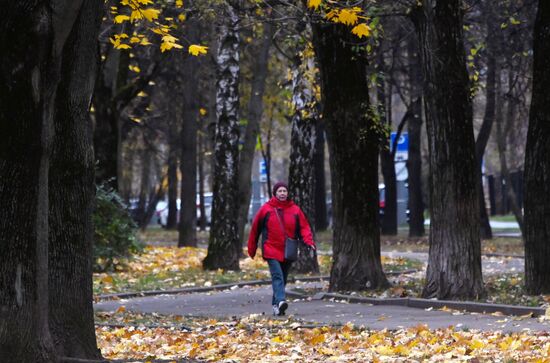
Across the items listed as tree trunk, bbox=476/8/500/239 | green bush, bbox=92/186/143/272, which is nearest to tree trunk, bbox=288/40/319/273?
tree trunk, bbox=476/8/500/239

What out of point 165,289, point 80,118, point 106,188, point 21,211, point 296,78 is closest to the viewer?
point 21,211

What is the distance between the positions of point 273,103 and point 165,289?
868 inches

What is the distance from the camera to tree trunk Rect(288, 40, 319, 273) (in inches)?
922

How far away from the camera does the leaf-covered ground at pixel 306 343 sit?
34.8 ft

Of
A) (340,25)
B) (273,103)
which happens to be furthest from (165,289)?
(273,103)

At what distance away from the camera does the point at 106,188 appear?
85.6 ft

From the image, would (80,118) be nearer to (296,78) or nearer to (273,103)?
(296,78)

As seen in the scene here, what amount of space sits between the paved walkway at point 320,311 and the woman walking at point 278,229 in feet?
2.20

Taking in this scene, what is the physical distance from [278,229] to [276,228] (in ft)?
0.11

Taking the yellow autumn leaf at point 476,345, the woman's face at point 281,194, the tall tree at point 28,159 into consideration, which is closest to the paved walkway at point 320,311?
the woman's face at point 281,194

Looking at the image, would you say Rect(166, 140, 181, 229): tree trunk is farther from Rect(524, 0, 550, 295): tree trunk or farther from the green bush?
Rect(524, 0, 550, 295): tree trunk

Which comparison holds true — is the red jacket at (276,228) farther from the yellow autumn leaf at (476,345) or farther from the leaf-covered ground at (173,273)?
the yellow autumn leaf at (476,345)

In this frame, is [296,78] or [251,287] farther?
[296,78]

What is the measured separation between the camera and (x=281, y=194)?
1590 centimetres
